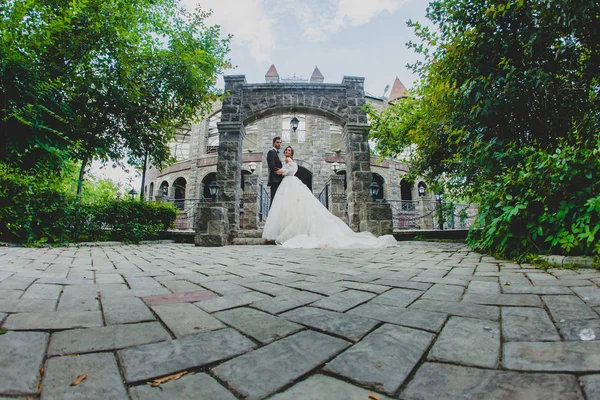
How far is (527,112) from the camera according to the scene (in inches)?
137

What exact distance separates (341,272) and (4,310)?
207cm

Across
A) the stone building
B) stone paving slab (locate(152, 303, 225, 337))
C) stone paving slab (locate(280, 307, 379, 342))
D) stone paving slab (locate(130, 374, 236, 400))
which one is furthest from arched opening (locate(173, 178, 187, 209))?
stone paving slab (locate(130, 374, 236, 400))

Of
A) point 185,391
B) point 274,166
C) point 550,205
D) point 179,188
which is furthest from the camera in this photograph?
point 179,188

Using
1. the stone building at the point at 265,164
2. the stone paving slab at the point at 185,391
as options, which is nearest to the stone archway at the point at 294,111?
the stone building at the point at 265,164

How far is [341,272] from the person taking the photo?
7.79 feet

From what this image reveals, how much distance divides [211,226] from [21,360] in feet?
16.7

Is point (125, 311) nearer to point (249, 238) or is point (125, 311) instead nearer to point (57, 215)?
point (249, 238)

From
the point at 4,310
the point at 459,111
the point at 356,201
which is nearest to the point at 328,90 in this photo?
the point at 356,201

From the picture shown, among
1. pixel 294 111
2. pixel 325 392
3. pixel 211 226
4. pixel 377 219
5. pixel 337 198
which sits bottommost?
pixel 325 392

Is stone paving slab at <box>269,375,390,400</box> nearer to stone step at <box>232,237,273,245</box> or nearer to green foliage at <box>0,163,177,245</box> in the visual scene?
stone step at <box>232,237,273,245</box>

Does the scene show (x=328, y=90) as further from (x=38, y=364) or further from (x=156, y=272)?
(x=38, y=364)

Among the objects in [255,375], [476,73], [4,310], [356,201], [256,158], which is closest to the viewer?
[255,375]

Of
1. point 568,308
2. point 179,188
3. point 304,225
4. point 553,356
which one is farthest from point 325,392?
point 179,188

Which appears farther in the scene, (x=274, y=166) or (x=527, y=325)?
(x=274, y=166)
